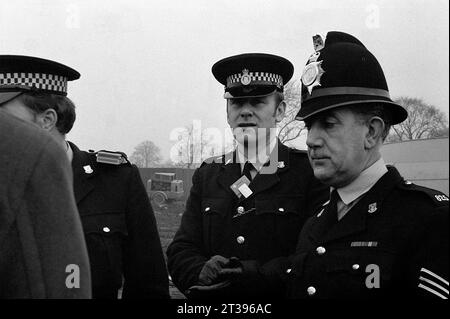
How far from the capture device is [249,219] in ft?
8.02

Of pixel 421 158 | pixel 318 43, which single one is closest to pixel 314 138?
pixel 318 43

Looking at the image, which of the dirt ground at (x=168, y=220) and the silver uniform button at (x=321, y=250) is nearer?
the silver uniform button at (x=321, y=250)

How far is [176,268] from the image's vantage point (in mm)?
2432

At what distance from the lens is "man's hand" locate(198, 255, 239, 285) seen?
222cm

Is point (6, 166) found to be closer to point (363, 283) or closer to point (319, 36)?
point (363, 283)

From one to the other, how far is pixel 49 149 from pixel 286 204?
1469 mm

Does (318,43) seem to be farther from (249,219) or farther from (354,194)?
(249,219)

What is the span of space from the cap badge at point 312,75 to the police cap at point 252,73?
0.62 m

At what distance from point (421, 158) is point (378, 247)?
2163 millimetres

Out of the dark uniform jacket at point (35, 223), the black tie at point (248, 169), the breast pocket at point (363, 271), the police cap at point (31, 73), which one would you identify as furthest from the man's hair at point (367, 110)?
the police cap at point (31, 73)

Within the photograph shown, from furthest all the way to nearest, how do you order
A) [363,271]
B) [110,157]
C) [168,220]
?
[168,220] → [110,157] → [363,271]

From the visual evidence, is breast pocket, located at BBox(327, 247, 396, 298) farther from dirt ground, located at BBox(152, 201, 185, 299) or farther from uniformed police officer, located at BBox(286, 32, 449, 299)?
dirt ground, located at BBox(152, 201, 185, 299)

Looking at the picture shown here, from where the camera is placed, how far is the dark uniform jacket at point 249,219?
2.38 meters

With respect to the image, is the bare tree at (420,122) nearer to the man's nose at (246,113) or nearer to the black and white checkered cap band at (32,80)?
the man's nose at (246,113)
